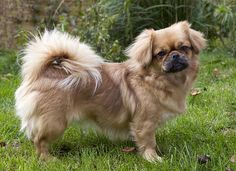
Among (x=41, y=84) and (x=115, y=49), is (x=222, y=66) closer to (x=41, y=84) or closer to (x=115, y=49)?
(x=115, y=49)

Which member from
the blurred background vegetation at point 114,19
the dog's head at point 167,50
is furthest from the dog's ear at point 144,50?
the blurred background vegetation at point 114,19

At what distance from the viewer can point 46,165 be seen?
3.37 m

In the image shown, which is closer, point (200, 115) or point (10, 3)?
point (200, 115)

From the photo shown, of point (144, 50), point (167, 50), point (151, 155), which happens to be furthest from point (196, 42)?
point (151, 155)

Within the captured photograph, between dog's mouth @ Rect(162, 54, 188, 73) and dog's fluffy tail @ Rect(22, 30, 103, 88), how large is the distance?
546mm

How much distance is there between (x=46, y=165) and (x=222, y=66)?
3961 mm

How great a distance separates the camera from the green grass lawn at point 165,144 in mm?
3307

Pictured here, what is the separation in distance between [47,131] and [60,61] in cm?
57

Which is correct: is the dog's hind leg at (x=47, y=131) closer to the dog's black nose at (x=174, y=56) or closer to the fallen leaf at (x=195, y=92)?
the dog's black nose at (x=174, y=56)

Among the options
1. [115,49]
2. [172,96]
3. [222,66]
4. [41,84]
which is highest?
[41,84]

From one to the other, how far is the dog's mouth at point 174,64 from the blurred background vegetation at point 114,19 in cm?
293

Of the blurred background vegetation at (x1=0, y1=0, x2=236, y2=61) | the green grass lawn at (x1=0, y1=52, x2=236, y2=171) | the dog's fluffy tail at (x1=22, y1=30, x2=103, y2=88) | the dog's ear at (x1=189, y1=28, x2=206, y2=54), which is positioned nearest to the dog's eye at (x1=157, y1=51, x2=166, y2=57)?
the dog's ear at (x1=189, y1=28, x2=206, y2=54)

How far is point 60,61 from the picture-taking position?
12.0 ft

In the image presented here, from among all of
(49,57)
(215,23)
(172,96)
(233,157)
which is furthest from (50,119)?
(215,23)
